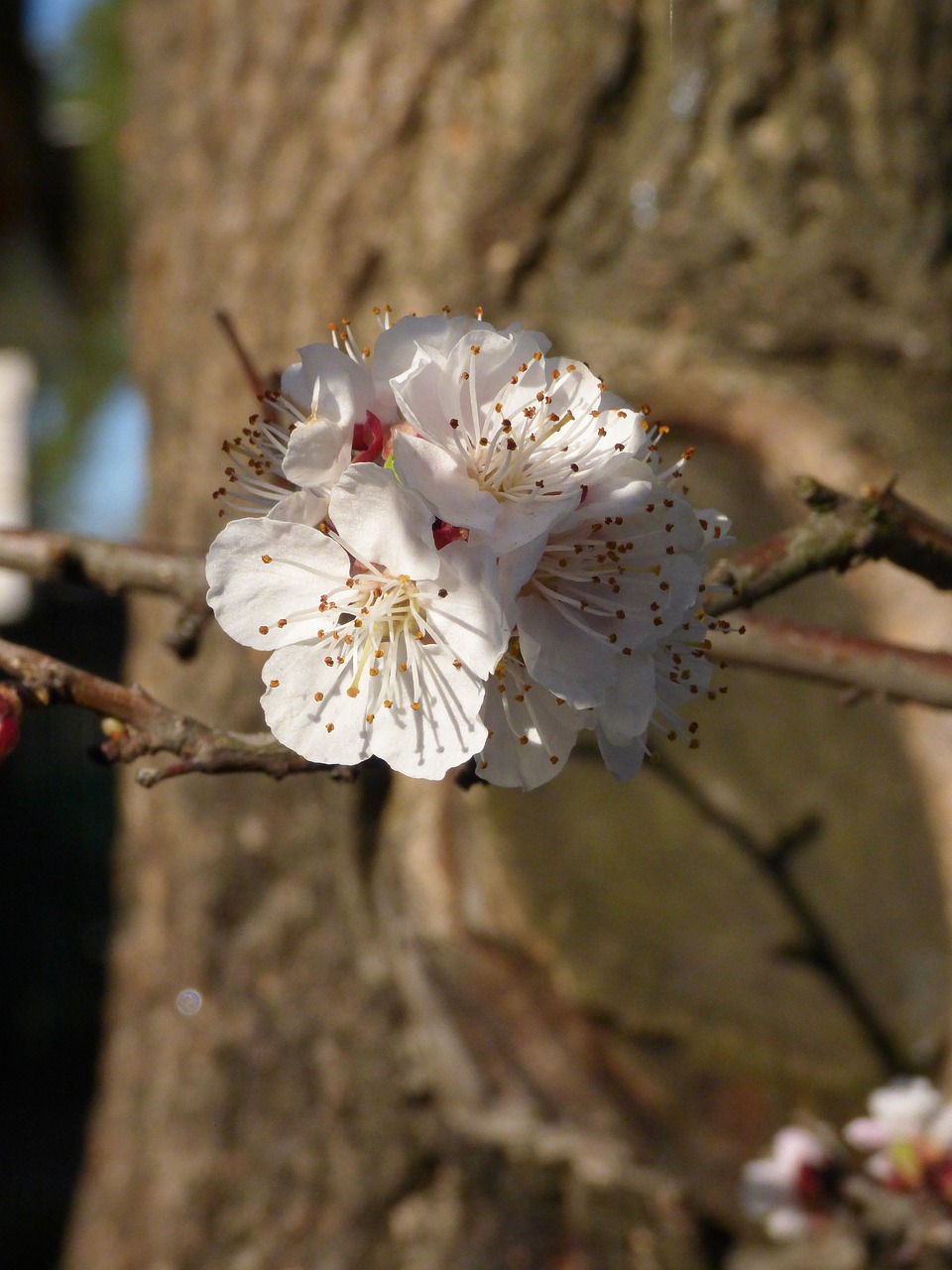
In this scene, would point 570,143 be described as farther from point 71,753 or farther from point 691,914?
point 71,753

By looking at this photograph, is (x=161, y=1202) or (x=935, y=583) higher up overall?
(x=935, y=583)

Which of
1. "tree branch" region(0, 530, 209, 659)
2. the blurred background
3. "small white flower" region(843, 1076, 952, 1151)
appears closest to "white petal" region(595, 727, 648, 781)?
"tree branch" region(0, 530, 209, 659)

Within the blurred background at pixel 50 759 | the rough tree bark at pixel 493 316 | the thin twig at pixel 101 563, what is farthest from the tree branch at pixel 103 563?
the blurred background at pixel 50 759

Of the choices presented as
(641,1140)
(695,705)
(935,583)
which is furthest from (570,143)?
(641,1140)

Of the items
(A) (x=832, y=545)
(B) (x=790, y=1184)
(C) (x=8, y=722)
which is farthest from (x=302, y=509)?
(B) (x=790, y=1184)

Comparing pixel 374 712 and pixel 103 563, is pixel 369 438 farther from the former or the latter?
pixel 103 563

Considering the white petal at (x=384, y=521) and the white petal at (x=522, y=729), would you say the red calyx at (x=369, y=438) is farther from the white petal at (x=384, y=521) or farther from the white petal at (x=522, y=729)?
the white petal at (x=522, y=729)

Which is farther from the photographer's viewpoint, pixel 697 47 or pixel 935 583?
pixel 697 47

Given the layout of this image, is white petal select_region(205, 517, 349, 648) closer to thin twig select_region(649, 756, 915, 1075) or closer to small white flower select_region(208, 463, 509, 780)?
small white flower select_region(208, 463, 509, 780)
